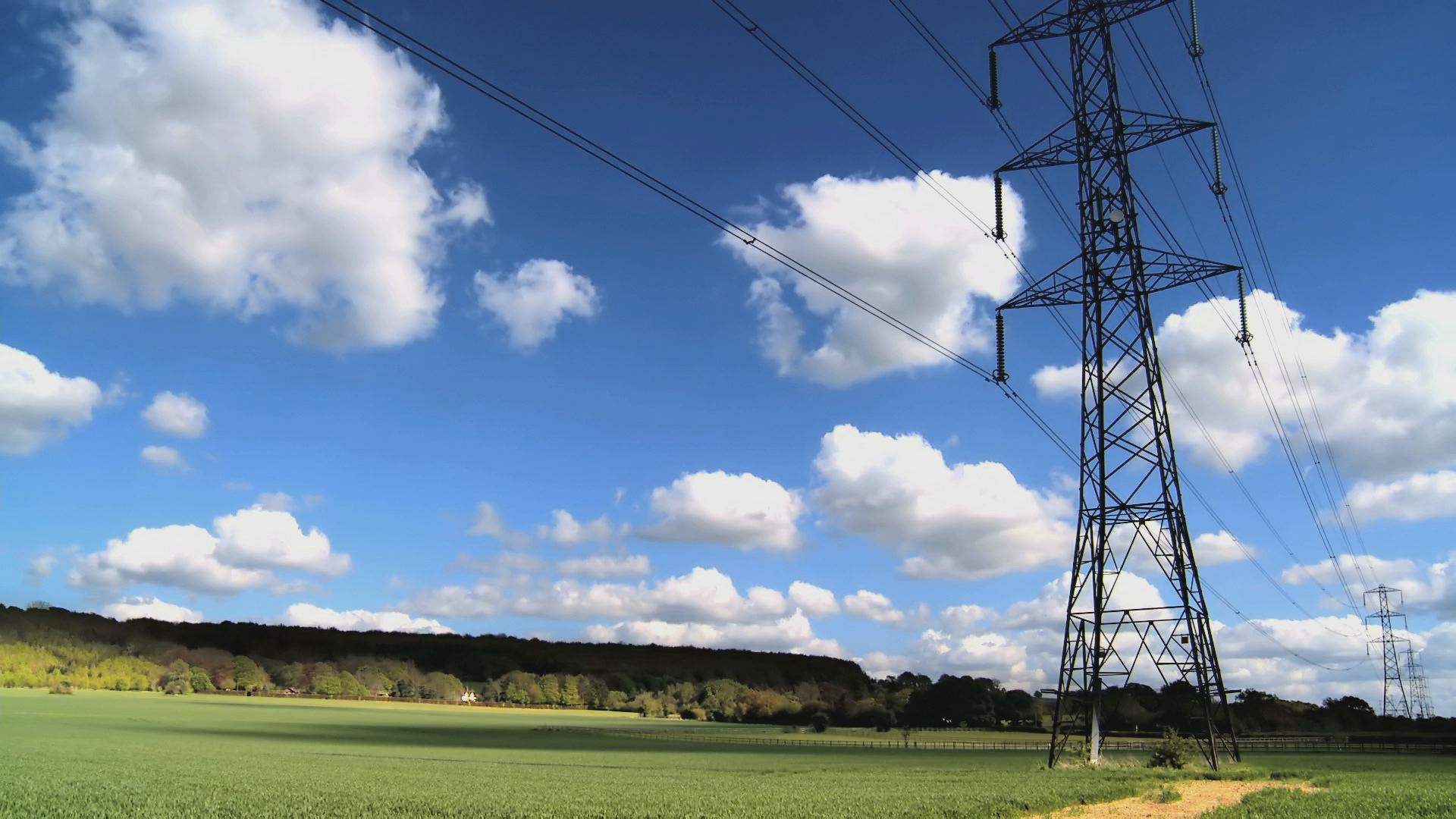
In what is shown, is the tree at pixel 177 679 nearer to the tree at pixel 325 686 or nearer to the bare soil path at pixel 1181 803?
the tree at pixel 325 686

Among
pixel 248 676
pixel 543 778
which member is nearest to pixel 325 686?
pixel 248 676

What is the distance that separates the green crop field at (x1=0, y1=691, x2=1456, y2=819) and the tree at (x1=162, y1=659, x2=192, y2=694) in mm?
94681

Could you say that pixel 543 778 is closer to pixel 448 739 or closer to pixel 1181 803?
pixel 1181 803

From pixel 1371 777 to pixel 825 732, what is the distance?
9964cm

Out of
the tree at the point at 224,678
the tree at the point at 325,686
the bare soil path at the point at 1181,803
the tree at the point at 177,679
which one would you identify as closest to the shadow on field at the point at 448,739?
the bare soil path at the point at 1181,803

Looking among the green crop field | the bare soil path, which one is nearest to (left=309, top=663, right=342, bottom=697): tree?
the green crop field

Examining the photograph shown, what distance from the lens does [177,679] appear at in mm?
174625

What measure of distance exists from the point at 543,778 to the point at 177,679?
165 m

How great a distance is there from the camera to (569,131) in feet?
52.4

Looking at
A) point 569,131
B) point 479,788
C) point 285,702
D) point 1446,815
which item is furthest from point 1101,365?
point 285,702

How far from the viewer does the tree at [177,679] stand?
569ft

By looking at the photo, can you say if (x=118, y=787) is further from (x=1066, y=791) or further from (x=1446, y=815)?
(x=1446, y=815)

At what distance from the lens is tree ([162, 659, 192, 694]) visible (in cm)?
17338

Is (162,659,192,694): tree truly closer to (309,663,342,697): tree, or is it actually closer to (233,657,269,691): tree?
(233,657,269,691): tree
